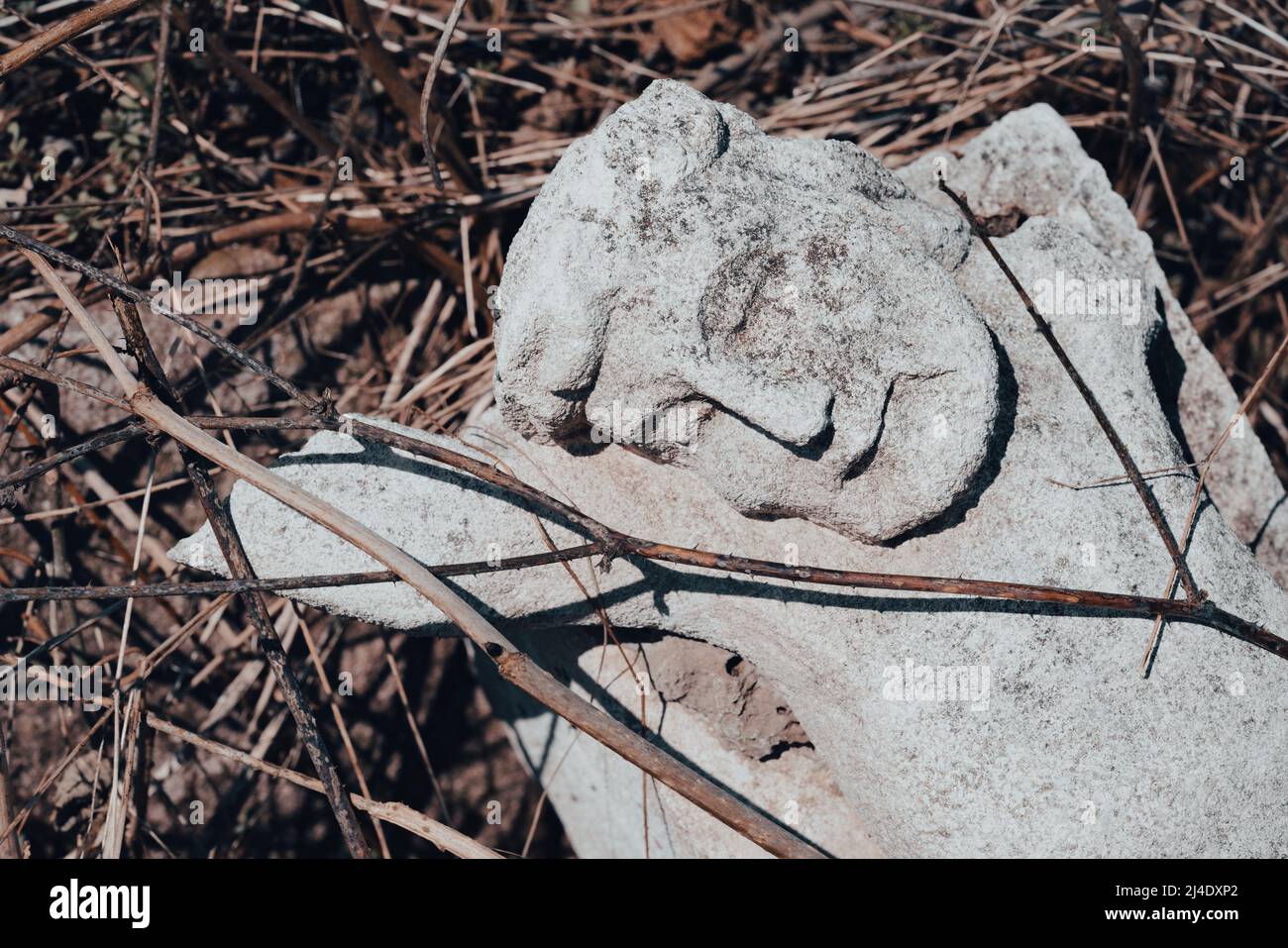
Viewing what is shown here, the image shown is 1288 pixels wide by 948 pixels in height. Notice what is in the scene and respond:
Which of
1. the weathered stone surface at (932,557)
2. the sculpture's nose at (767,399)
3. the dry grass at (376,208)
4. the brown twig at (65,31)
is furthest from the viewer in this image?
the dry grass at (376,208)

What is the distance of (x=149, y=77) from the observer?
2.99 m

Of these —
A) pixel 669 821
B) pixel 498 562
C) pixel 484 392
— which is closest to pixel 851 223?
pixel 498 562

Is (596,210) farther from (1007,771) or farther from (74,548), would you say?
(74,548)

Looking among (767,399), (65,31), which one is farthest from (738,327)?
(65,31)

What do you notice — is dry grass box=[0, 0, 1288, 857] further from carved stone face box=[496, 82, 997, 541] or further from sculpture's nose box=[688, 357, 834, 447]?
sculpture's nose box=[688, 357, 834, 447]

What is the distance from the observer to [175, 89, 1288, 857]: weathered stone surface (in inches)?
73.2

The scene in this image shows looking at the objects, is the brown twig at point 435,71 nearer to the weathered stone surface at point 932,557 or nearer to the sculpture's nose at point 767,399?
the weathered stone surface at point 932,557

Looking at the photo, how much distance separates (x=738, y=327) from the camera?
1814 millimetres

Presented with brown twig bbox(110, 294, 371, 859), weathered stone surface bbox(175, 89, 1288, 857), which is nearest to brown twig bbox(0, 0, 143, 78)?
brown twig bbox(110, 294, 371, 859)

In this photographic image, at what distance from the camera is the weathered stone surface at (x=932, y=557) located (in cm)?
186

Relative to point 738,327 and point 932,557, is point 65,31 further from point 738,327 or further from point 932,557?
point 932,557

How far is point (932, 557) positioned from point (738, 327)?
0.65 metres

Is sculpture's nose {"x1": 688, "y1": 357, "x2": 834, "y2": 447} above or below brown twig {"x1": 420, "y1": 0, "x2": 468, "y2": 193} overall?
below

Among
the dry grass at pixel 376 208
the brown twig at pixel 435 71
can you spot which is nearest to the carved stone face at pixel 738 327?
the brown twig at pixel 435 71
